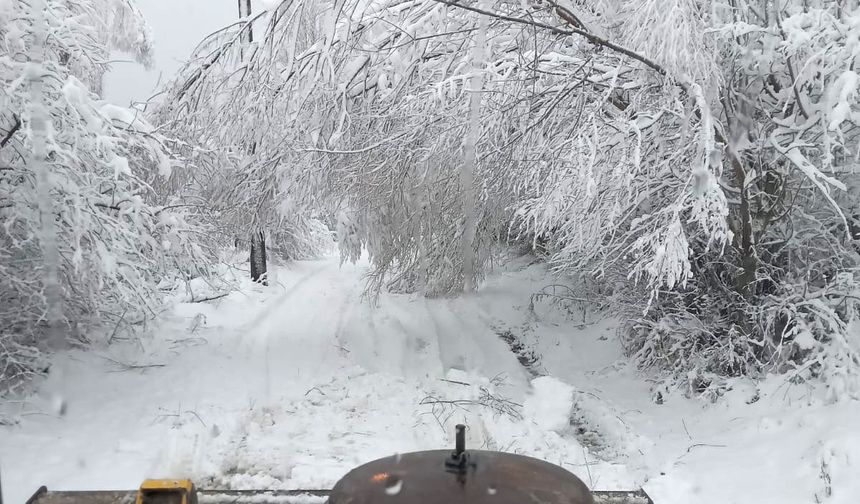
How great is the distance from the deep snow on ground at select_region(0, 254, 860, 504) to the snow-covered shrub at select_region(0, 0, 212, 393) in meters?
0.57

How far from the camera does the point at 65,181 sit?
4547 millimetres

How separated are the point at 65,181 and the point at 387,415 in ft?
9.40

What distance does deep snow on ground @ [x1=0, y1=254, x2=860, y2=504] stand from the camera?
353cm

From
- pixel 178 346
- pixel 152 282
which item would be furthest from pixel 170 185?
pixel 178 346

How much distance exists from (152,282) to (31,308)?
35.1 inches

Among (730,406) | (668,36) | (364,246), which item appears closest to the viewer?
(668,36)

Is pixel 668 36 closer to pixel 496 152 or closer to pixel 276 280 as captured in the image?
pixel 496 152

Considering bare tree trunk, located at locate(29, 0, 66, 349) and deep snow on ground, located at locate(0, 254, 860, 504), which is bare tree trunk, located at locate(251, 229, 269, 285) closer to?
deep snow on ground, located at locate(0, 254, 860, 504)

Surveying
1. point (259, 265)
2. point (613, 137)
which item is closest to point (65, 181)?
point (613, 137)

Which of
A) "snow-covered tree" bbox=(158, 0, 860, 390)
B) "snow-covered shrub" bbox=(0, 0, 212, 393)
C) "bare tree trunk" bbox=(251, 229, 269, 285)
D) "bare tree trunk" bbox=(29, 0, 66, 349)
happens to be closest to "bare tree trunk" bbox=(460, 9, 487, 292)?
"snow-covered tree" bbox=(158, 0, 860, 390)

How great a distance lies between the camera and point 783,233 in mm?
4961

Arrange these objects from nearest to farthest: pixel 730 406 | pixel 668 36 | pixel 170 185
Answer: pixel 668 36 → pixel 730 406 → pixel 170 185

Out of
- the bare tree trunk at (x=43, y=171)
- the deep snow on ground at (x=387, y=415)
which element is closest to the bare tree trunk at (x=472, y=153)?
the deep snow on ground at (x=387, y=415)

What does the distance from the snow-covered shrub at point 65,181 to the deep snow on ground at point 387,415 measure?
57 cm
